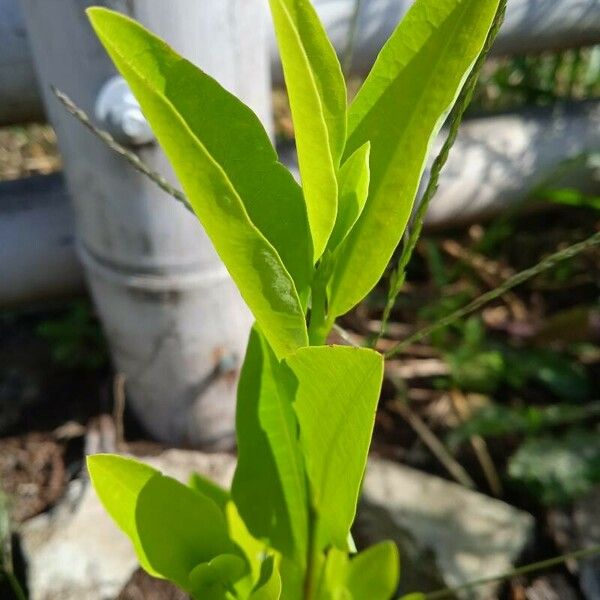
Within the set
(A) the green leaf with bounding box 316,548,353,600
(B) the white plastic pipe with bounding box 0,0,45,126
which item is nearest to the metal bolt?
(B) the white plastic pipe with bounding box 0,0,45,126

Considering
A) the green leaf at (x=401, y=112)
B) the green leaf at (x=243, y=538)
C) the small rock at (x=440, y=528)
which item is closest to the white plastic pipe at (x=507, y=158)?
the small rock at (x=440, y=528)

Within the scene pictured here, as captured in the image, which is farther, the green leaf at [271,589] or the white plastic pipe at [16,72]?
the white plastic pipe at [16,72]

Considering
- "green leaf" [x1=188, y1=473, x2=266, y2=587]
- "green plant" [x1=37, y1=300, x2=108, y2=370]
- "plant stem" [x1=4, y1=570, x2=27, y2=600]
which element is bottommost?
"plant stem" [x1=4, y1=570, x2=27, y2=600]

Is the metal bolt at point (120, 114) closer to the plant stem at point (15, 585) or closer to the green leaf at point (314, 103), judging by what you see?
the green leaf at point (314, 103)

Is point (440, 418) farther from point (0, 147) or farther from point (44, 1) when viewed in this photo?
point (0, 147)

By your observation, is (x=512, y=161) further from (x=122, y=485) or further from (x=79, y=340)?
(x=122, y=485)

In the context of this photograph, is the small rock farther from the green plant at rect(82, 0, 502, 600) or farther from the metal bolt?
the metal bolt
